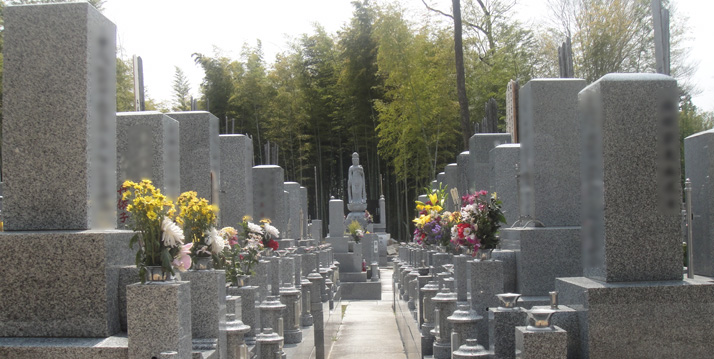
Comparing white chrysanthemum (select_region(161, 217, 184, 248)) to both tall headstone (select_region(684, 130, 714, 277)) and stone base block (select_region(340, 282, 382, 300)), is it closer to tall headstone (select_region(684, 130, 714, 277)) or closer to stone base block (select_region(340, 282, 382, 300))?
tall headstone (select_region(684, 130, 714, 277))

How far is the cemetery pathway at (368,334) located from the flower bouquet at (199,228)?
12.9ft

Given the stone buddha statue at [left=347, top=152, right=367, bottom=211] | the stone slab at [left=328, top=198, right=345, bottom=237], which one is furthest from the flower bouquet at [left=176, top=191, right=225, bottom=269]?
the stone buddha statue at [left=347, top=152, right=367, bottom=211]

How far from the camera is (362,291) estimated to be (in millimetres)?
15805

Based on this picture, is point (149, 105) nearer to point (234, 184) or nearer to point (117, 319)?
point (234, 184)

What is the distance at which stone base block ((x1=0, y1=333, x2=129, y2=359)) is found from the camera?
3.53 meters

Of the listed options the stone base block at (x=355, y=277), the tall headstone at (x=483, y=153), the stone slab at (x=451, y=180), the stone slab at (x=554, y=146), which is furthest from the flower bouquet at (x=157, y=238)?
the stone base block at (x=355, y=277)

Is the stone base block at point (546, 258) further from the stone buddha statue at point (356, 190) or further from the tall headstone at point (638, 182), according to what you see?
the stone buddha statue at point (356, 190)

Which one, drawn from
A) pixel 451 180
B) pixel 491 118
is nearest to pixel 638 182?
pixel 451 180

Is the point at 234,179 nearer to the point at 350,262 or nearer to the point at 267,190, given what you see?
the point at 267,190

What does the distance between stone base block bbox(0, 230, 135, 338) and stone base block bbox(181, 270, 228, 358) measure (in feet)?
2.67

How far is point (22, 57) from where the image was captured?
4.04 m

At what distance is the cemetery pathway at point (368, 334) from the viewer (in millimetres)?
8586

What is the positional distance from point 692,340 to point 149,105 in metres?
26.2

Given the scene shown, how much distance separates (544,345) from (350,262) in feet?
46.7
